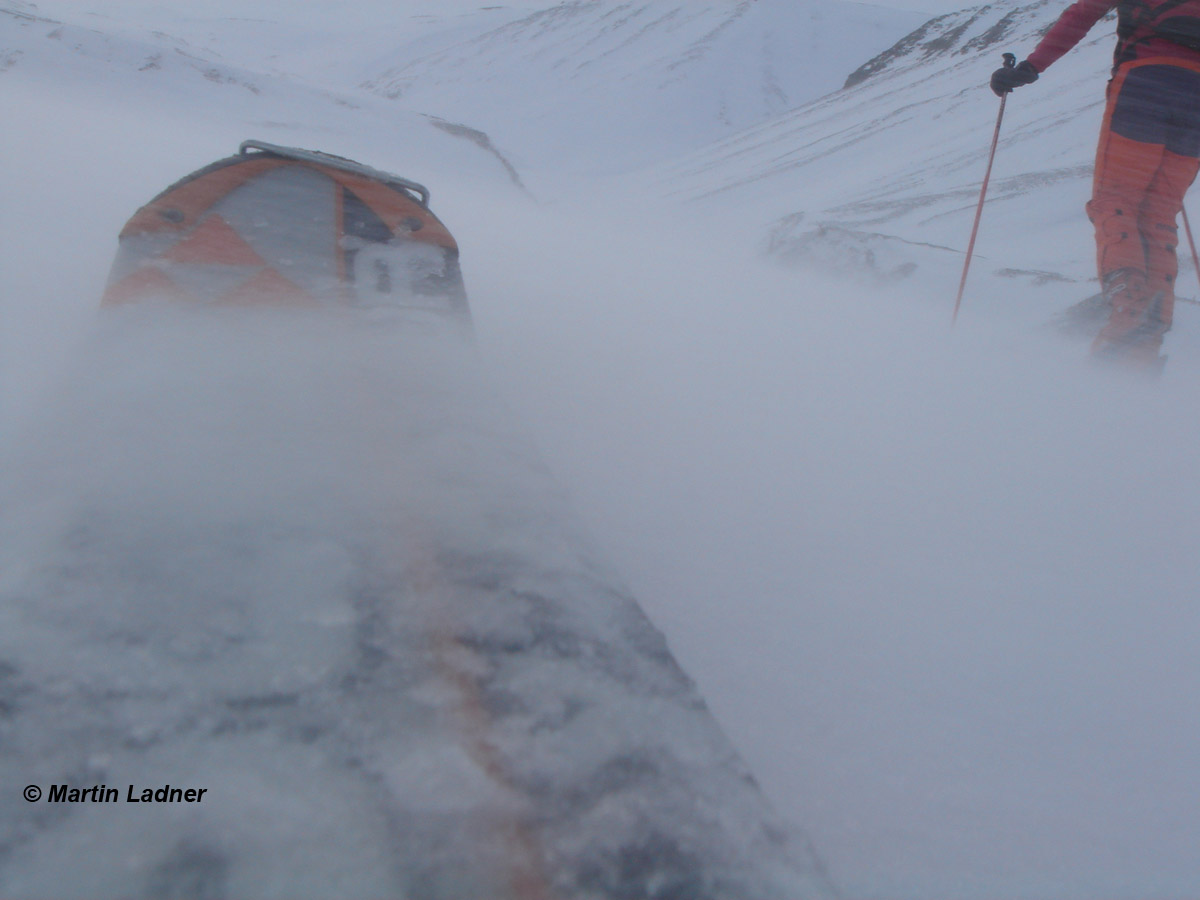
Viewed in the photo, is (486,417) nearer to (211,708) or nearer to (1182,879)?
(211,708)

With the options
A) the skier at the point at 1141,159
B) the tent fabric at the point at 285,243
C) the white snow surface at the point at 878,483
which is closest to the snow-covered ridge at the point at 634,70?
the white snow surface at the point at 878,483

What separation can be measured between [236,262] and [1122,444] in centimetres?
219

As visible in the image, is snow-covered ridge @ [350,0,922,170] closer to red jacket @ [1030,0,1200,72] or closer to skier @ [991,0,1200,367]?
red jacket @ [1030,0,1200,72]

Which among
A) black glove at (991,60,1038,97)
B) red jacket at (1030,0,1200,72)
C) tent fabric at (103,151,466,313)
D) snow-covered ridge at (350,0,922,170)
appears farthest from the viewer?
snow-covered ridge at (350,0,922,170)

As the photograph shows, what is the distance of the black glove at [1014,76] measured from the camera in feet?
7.88

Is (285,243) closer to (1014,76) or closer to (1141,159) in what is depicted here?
(1014,76)

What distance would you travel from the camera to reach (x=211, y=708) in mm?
561

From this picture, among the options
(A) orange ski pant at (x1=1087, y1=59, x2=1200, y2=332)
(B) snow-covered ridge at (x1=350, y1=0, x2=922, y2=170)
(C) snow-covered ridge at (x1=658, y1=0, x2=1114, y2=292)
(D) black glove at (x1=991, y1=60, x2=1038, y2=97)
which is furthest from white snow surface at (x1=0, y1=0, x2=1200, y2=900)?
(B) snow-covered ridge at (x1=350, y1=0, x2=922, y2=170)

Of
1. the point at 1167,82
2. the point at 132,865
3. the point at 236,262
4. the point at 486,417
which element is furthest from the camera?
the point at 1167,82

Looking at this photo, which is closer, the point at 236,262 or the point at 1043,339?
the point at 236,262

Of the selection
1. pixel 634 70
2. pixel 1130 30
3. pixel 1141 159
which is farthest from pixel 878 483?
pixel 634 70

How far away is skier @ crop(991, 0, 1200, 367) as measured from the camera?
7.30ft

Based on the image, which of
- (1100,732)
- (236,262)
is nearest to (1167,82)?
Result: (1100,732)

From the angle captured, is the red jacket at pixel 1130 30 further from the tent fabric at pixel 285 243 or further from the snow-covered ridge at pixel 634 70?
the snow-covered ridge at pixel 634 70
